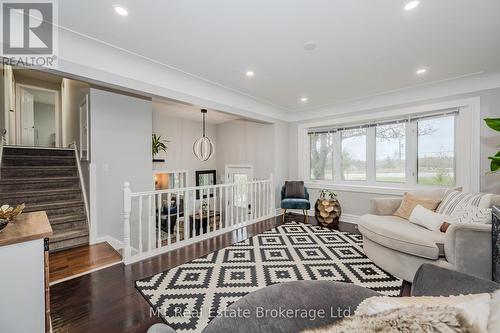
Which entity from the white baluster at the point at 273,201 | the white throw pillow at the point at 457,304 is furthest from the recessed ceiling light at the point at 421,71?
the white throw pillow at the point at 457,304

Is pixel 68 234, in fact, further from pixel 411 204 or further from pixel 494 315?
pixel 411 204

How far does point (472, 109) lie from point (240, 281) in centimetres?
398

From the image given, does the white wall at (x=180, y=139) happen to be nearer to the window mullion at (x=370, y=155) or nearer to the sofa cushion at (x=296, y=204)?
the sofa cushion at (x=296, y=204)

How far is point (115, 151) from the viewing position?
137 inches

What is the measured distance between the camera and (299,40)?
7.14 ft

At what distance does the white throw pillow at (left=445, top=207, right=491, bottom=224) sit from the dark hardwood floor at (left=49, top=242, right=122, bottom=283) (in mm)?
3868

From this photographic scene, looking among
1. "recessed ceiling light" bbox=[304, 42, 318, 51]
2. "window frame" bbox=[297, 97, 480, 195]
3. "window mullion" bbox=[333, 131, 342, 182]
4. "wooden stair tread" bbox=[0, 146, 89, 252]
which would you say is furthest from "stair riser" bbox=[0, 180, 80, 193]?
"window mullion" bbox=[333, 131, 342, 182]

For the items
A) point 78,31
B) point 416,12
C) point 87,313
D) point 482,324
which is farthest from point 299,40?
point 87,313

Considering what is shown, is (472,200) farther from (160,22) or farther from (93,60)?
(93,60)

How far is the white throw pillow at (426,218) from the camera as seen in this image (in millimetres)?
2331

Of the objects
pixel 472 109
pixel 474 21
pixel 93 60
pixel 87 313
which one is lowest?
pixel 87 313

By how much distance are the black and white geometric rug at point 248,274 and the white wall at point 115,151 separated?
180 centimetres

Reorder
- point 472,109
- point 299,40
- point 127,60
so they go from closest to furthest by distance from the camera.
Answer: point 299,40, point 127,60, point 472,109

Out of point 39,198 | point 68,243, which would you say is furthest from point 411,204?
point 39,198
